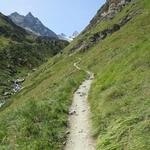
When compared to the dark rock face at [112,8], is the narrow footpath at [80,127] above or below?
below

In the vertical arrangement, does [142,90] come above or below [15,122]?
below

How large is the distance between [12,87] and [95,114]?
404ft

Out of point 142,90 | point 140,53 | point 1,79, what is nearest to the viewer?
point 142,90

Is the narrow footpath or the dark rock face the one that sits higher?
the dark rock face

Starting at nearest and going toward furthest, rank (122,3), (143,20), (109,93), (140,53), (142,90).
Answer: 1. (142,90)
2. (109,93)
3. (140,53)
4. (143,20)
5. (122,3)

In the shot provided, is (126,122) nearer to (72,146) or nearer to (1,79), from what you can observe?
(72,146)

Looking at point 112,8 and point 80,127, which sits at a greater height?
point 112,8

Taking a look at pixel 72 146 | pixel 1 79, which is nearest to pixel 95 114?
pixel 72 146

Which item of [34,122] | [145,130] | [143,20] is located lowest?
[145,130]

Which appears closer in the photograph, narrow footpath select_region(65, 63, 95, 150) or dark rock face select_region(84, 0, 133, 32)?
narrow footpath select_region(65, 63, 95, 150)

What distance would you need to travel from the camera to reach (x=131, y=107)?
2595 centimetres

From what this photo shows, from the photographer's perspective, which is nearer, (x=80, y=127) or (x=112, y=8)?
(x=80, y=127)

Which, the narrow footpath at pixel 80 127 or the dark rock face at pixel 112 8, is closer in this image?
the narrow footpath at pixel 80 127

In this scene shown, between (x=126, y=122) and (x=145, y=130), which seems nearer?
(x=145, y=130)
